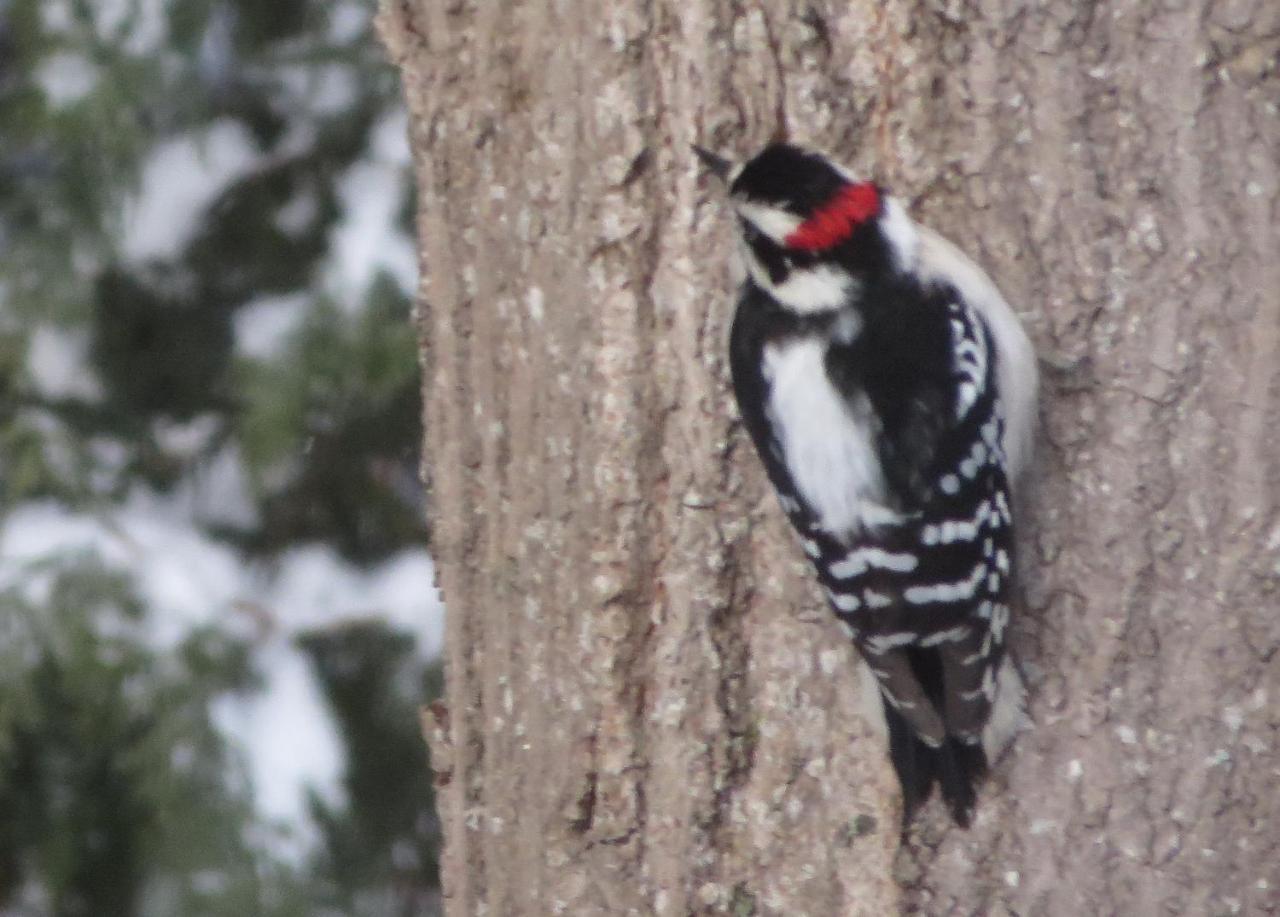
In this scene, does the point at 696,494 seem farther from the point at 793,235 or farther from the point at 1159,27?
the point at 1159,27

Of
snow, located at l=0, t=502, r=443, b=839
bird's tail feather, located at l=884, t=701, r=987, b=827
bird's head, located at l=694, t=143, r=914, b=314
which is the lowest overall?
snow, located at l=0, t=502, r=443, b=839

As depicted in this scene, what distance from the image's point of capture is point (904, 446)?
2.24m

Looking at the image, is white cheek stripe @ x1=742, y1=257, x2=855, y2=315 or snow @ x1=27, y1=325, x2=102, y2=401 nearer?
white cheek stripe @ x1=742, y1=257, x2=855, y2=315

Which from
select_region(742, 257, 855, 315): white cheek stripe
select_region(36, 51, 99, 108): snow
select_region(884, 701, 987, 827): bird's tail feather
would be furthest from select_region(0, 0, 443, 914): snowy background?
select_region(884, 701, 987, 827): bird's tail feather

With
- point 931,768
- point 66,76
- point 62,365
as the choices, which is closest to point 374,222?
point 66,76

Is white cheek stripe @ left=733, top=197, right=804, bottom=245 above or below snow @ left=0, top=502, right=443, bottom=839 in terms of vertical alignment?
above

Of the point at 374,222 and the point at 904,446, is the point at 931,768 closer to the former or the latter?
the point at 904,446

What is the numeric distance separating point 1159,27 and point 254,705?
2336 millimetres

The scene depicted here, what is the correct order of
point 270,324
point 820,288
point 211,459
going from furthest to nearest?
1. point 211,459
2. point 270,324
3. point 820,288

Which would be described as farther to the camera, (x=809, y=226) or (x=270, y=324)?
(x=270, y=324)

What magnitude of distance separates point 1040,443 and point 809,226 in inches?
15.9

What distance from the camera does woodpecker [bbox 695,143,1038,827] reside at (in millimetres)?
2131

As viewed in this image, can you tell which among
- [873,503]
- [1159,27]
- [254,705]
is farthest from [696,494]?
[254,705]

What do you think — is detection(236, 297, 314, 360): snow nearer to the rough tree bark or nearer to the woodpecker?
the rough tree bark
